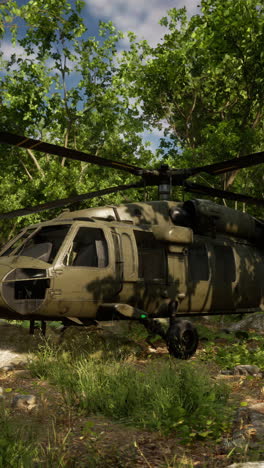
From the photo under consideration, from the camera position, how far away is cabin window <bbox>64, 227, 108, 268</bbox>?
27.2ft

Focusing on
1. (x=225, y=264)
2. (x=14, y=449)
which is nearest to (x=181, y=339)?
(x=225, y=264)

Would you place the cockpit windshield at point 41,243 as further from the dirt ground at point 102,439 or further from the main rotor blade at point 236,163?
the main rotor blade at point 236,163

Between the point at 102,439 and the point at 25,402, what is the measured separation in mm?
1513

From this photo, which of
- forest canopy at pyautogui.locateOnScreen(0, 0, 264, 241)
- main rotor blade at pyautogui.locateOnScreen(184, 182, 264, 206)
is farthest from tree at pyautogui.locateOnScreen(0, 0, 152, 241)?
main rotor blade at pyautogui.locateOnScreen(184, 182, 264, 206)

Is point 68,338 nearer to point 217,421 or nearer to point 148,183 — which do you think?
point 148,183

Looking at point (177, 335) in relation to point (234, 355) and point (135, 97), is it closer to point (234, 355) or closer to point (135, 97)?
point (234, 355)

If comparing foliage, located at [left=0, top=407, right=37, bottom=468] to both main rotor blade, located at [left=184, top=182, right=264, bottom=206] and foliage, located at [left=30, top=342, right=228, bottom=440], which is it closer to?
foliage, located at [left=30, top=342, right=228, bottom=440]

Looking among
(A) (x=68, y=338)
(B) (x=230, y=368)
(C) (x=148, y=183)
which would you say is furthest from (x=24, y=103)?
(B) (x=230, y=368)

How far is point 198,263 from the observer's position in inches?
391

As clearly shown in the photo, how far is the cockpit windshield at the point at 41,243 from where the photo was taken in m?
8.24

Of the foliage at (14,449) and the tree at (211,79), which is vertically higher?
the tree at (211,79)

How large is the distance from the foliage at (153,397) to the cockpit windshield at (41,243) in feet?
8.21

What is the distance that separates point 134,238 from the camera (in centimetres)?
883

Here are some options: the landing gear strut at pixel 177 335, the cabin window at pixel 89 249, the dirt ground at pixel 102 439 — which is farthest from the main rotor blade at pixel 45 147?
the dirt ground at pixel 102 439
